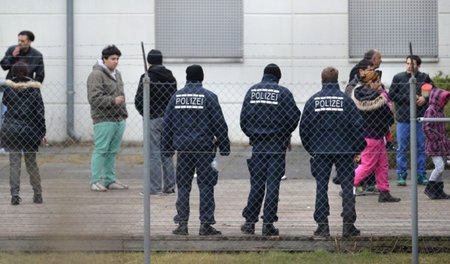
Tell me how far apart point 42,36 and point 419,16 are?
A: 21.4 ft

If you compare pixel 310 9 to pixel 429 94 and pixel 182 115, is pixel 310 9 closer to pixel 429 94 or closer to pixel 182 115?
pixel 429 94

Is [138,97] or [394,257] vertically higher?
[138,97]

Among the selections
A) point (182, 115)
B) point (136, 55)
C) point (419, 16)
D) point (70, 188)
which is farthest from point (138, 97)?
point (419, 16)

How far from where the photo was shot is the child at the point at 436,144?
552 inches

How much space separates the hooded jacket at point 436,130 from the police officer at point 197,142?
133 inches

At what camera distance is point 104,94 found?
1477 centimetres

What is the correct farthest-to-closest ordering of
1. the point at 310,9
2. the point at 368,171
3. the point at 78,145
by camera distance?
the point at 310,9
the point at 78,145
the point at 368,171

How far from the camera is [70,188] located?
425 inches

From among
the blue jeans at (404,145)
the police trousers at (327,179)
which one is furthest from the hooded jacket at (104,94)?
the police trousers at (327,179)

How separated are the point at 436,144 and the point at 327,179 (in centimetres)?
291

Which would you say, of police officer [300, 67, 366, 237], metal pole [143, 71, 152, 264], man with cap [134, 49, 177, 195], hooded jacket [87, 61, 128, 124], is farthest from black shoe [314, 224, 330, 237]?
hooded jacket [87, 61, 128, 124]

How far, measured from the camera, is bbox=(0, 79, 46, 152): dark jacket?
44.4 ft

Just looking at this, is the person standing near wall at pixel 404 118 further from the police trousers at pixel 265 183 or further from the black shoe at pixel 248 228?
the black shoe at pixel 248 228

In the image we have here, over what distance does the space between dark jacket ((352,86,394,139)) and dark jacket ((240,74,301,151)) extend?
1975mm
